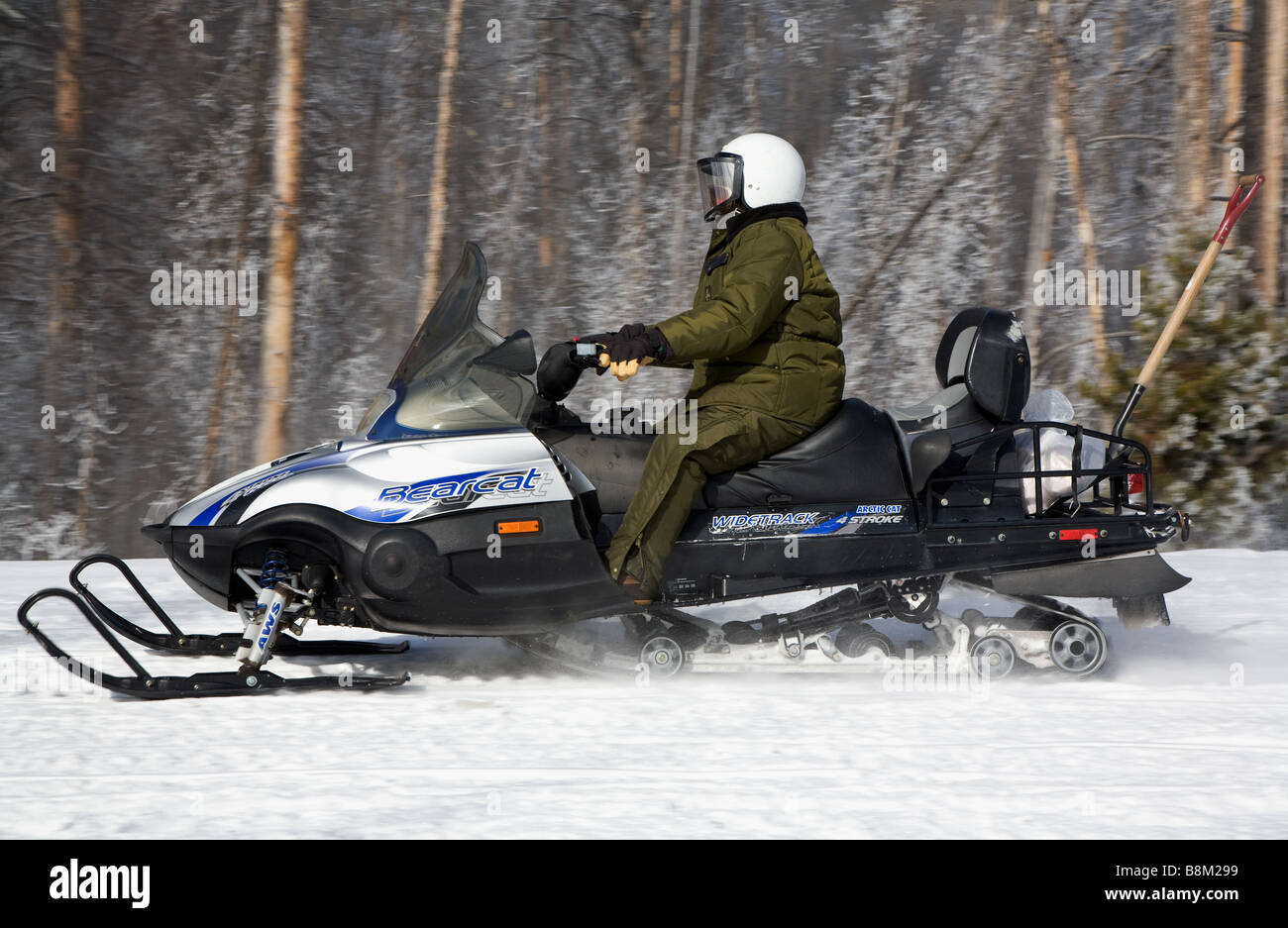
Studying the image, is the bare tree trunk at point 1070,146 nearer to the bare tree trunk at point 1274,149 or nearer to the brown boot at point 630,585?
the bare tree trunk at point 1274,149

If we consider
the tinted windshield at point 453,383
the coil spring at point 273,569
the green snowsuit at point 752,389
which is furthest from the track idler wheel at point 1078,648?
the coil spring at point 273,569

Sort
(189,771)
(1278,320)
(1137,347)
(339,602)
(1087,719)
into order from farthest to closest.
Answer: (1137,347) → (1278,320) → (339,602) → (1087,719) → (189,771)

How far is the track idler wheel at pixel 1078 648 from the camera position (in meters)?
4.11

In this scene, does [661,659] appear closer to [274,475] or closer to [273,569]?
[273,569]

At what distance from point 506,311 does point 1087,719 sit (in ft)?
31.0

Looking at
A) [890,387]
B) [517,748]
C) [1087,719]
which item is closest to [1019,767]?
[1087,719]

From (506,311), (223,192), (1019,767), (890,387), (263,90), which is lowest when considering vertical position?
(1019,767)

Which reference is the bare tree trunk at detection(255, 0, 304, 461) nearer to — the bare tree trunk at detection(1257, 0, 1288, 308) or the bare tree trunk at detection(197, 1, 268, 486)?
the bare tree trunk at detection(197, 1, 268, 486)

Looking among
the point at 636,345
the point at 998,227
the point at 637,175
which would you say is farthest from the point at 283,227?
the point at 998,227

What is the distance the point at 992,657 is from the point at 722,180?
181 cm

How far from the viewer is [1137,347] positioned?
8.76 metres

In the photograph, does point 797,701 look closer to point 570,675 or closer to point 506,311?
point 570,675

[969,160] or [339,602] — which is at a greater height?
[969,160]

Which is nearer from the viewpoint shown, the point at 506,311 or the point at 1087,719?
the point at 1087,719
